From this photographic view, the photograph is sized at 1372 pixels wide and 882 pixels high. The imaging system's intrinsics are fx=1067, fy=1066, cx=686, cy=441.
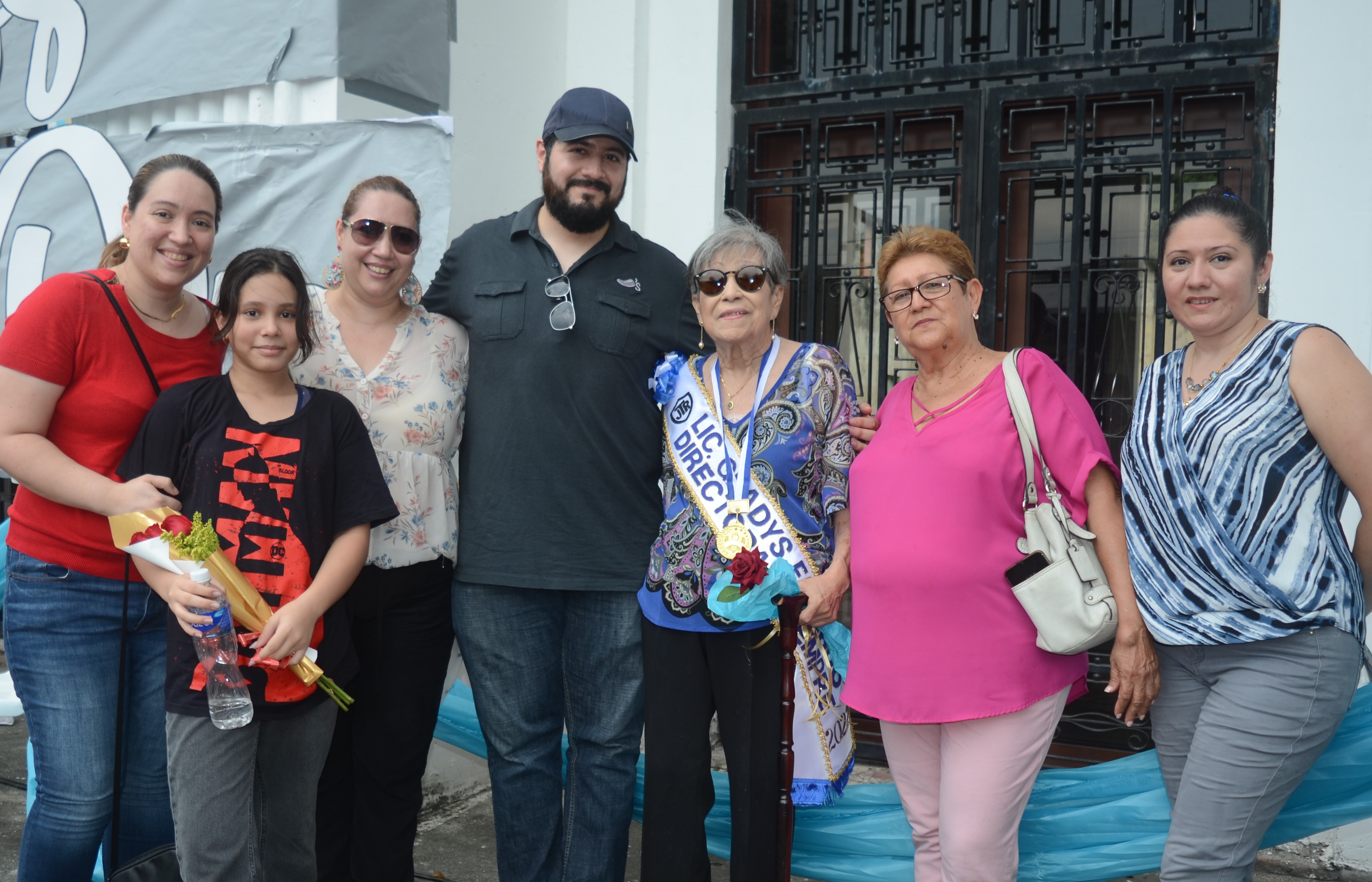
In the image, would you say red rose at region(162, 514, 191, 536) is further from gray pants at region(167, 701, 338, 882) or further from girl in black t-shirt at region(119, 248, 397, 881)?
gray pants at region(167, 701, 338, 882)

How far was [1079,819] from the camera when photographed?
2.54m

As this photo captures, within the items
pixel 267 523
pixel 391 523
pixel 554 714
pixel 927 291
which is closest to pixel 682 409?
pixel 927 291

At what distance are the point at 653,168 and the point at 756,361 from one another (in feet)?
7.03

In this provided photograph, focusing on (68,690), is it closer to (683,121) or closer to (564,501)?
(564,501)

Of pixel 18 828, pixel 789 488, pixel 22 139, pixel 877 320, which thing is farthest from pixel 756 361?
pixel 22 139

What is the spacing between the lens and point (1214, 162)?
12.6ft

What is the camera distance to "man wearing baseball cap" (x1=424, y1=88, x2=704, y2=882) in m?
2.73

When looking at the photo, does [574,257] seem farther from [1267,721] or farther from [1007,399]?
[1267,721]

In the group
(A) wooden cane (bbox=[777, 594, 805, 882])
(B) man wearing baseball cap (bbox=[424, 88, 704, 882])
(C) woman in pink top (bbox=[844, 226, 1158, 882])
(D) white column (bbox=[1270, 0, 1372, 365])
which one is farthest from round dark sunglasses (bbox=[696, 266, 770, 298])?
(D) white column (bbox=[1270, 0, 1372, 365])

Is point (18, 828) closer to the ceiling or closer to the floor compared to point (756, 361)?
closer to the floor

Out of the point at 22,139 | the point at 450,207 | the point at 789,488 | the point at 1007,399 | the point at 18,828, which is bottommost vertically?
the point at 18,828

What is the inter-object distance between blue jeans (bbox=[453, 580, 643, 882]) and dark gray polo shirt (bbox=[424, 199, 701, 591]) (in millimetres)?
93

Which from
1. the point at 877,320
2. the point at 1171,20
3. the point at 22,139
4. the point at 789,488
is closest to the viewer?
the point at 789,488

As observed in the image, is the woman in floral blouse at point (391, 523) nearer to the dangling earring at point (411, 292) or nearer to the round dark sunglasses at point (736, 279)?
the dangling earring at point (411, 292)
